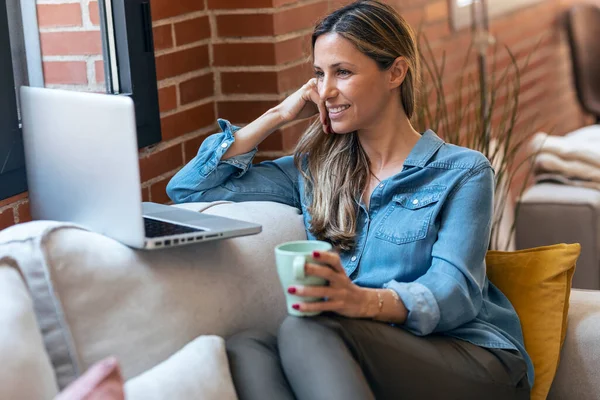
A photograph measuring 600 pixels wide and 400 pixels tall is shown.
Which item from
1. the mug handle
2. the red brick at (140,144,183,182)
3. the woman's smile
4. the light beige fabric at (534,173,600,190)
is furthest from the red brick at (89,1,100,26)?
the light beige fabric at (534,173,600,190)

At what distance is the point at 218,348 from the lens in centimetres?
151

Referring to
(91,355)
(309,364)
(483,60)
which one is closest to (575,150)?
(483,60)

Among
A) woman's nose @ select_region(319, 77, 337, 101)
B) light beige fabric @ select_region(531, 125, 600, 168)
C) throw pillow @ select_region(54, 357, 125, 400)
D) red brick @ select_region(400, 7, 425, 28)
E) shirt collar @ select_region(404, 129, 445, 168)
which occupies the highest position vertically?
red brick @ select_region(400, 7, 425, 28)

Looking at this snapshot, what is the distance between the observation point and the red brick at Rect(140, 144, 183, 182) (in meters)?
2.29

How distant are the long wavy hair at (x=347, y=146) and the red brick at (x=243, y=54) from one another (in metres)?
0.53

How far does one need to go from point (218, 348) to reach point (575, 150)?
1.81m

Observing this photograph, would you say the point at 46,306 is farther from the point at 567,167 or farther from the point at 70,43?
the point at 567,167

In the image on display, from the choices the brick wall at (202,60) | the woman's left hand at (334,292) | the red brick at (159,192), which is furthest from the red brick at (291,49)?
the woman's left hand at (334,292)

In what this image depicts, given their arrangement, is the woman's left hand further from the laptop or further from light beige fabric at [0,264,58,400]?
light beige fabric at [0,264,58,400]

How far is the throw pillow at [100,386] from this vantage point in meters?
1.16

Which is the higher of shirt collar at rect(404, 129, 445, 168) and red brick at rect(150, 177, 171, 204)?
shirt collar at rect(404, 129, 445, 168)

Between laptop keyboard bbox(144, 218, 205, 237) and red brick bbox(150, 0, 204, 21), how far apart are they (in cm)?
82

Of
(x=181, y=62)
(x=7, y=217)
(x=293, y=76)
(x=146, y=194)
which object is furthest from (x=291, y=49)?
(x=7, y=217)

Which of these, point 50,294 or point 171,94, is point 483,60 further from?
point 50,294
